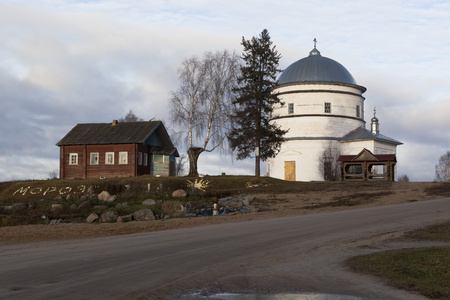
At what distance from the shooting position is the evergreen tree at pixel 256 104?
45312mm

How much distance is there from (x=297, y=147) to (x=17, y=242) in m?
43.5

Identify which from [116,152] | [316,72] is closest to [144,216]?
[116,152]

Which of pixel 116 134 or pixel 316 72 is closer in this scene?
pixel 116 134

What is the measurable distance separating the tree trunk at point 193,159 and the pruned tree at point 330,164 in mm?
15001

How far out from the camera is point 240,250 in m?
12.5

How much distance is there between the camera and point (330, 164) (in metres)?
53.8

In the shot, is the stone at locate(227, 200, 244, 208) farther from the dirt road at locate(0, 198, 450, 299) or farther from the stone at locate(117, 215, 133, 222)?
the dirt road at locate(0, 198, 450, 299)

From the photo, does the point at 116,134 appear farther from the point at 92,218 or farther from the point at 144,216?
the point at 144,216

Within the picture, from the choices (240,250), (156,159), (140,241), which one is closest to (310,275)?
(240,250)

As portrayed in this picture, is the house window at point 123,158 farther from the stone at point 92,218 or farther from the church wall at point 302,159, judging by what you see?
the stone at point 92,218

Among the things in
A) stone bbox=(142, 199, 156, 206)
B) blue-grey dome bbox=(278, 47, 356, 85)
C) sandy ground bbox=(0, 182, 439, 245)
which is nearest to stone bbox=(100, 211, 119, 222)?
sandy ground bbox=(0, 182, 439, 245)

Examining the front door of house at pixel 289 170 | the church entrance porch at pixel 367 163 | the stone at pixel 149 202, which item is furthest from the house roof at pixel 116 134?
the stone at pixel 149 202

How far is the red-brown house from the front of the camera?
48.7m

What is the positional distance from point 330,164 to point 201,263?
44.5 metres
